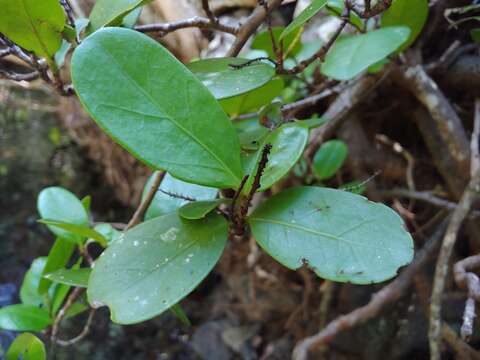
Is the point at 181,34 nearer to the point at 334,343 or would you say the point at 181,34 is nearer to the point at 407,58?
the point at 407,58

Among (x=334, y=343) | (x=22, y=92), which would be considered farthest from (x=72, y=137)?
(x=334, y=343)

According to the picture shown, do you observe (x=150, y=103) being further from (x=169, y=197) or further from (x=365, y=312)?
(x=365, y=312)

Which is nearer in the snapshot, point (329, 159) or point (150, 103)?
point (150, 103)

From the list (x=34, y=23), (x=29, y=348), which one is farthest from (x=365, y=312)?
(x=34, y=23)

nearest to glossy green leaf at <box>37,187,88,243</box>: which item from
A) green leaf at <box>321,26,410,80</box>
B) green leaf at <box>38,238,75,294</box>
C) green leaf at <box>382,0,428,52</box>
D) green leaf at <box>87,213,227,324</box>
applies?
green leaf at <box>38,238,75,294</box>

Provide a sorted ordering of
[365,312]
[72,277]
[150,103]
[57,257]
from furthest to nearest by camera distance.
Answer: [365,312]
[57,257]
[72,277]
[150,103]

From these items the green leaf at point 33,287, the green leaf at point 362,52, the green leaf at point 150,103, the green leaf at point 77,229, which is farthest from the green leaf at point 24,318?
the green leaf at point 362,52

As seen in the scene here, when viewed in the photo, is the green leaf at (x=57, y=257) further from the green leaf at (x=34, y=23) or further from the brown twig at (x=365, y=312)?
the brown twig at (x=365, y=312)
